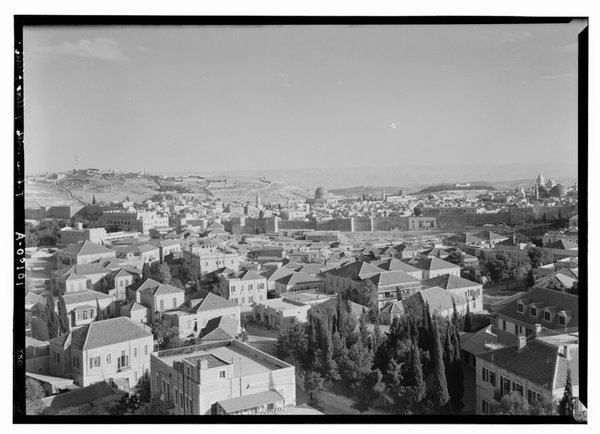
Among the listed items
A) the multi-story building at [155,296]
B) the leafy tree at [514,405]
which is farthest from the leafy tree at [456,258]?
the multi-story building at [155,296]

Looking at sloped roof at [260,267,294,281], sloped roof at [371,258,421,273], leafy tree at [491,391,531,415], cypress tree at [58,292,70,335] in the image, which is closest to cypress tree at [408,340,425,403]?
leafy tree at [491,391,531,415]

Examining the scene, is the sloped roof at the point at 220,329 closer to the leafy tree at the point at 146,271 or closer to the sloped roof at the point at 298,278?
the sloped roof at the point at 298,278

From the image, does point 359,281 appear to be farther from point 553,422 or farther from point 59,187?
point 59,187

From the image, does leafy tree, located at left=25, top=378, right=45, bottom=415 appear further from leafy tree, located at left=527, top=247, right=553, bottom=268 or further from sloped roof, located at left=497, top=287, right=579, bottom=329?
leafy tree, located at left=527, top=247, right=553, bottom=268

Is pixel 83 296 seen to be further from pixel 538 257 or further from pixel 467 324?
pixel 538 257

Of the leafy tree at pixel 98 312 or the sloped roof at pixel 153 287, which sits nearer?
the leafy tree at pixel 98 312

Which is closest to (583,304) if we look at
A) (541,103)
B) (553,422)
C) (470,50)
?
(553,422)
